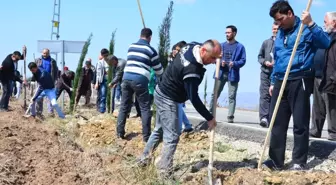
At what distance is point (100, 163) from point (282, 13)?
9.49ft

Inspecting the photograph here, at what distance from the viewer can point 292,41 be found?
5430mm

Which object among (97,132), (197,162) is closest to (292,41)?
(197,162)

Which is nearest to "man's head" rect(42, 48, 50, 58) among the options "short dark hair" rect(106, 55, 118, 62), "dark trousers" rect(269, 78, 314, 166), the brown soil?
"short dark hair" rect(106, 55, 118, 62)

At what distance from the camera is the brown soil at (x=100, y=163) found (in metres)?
5.16

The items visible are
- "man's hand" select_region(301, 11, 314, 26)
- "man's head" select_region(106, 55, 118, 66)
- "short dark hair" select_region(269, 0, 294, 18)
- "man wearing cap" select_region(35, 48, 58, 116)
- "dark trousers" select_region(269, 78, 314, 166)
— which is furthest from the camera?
"man wearing cap" select_region(35, 48, 58, 116)

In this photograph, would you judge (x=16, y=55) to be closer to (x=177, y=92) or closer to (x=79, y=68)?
(x=79, y=68)

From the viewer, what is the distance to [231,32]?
8.87m

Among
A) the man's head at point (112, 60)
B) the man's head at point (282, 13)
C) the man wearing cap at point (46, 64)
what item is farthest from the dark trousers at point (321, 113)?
the man wearing cap at point (46, 64)

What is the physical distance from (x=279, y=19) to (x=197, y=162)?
208cm

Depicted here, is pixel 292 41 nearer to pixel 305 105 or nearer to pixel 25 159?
pixel 305 105

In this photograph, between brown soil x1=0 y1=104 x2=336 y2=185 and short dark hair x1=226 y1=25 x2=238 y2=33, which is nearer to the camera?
brown soil x1=0 y1=104 x2=336 y2=185

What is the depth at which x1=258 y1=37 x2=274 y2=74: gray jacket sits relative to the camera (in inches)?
317

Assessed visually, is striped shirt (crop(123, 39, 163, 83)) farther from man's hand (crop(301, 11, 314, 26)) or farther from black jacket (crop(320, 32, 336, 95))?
man's hand (crop(301, 11, 314, 26))

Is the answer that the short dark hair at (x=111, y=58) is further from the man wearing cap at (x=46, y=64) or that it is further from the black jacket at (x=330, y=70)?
the black jacket at (x=330, y=70)
